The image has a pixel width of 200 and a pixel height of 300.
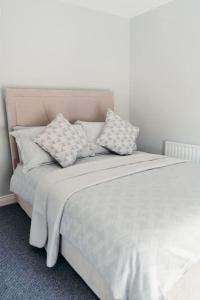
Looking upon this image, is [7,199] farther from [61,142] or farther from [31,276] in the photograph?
[31,276]

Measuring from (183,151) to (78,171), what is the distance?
1.55m

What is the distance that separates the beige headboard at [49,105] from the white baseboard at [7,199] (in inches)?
18.0

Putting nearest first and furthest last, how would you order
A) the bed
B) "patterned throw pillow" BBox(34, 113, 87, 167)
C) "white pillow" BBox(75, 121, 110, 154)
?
the bed < "patterned throw pillow" BBox(34, 113, 87, 167) < "white pillow" BBox(75, 121, 110, 154)

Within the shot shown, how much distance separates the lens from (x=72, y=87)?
3064 millimetres

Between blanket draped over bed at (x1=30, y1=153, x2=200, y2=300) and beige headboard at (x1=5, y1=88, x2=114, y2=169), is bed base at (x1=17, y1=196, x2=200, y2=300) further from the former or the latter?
beige headboard at (x1=5, y1=88, x2=114, y2=169)

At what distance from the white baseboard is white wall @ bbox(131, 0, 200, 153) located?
2.00 metres

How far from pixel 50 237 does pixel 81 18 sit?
2.72 metres

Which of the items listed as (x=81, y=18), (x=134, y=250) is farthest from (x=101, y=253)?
(x=81, y=18)

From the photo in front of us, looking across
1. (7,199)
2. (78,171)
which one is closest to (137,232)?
(78,171)

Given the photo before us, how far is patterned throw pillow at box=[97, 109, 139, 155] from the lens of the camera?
263 centimetres

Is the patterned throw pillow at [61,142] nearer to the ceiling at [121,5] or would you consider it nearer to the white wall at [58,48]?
the white wall at [58,48]

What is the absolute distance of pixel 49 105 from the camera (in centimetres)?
277

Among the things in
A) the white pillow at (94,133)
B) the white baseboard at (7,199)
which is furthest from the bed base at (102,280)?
the white baseboard at (7,199)

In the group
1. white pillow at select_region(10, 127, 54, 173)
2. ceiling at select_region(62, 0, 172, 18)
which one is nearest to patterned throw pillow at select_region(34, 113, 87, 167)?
white pillow at select_region(10, 127, 54, 173)
